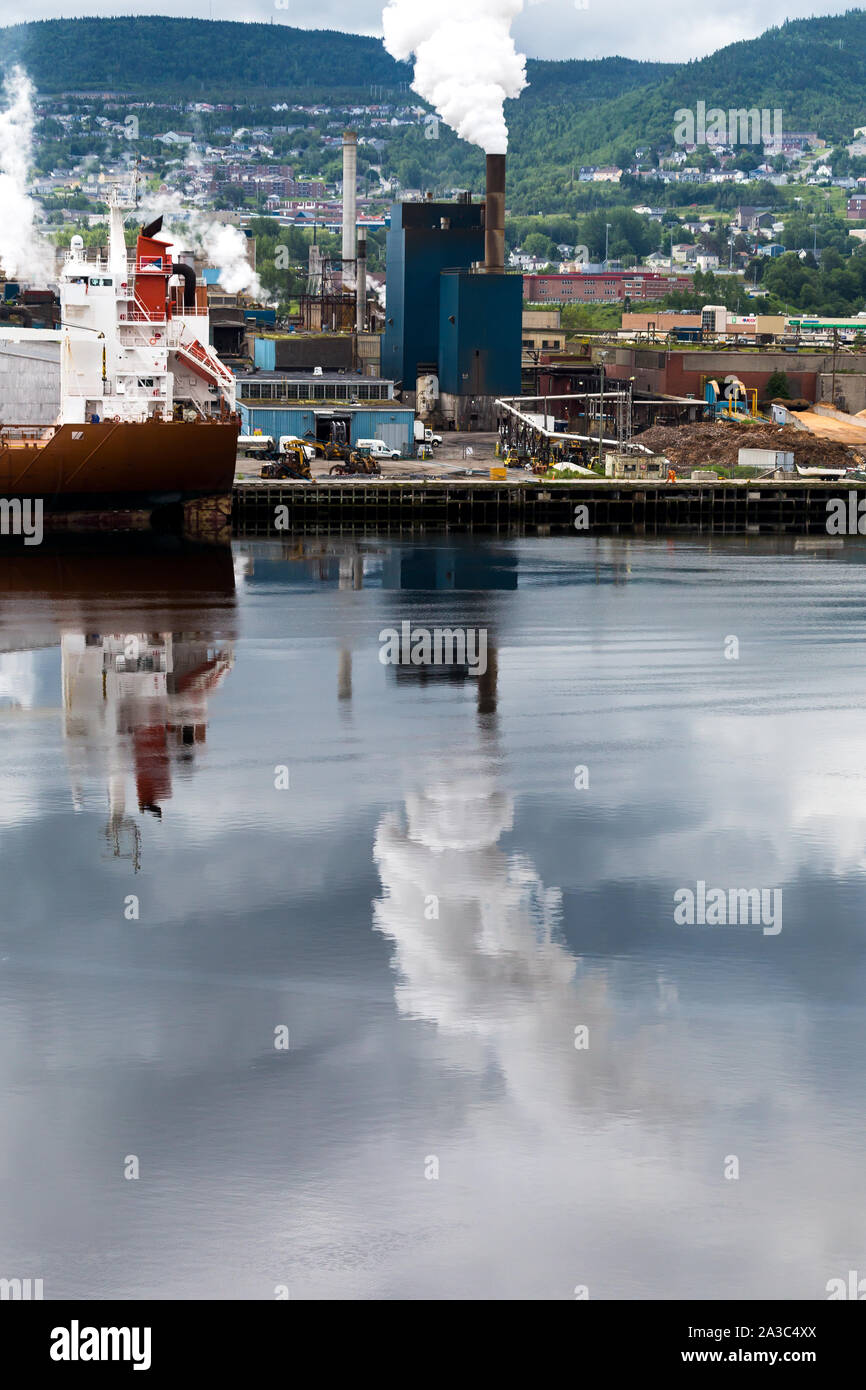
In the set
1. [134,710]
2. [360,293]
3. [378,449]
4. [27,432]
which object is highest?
[360,293]

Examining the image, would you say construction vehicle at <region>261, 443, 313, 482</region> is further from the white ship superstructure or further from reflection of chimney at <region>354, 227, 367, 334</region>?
reflection of chimney at <region>354, 227, 367, 334</region>

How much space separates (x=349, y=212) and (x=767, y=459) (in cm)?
5649

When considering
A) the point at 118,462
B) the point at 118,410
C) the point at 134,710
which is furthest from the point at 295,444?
the point at 134,710

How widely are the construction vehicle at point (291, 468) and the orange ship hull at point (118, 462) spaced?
24.5ft

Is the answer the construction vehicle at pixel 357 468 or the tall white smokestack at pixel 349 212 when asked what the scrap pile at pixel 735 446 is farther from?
the tall white smokestack at pixel 349 212

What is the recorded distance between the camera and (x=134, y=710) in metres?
35.8

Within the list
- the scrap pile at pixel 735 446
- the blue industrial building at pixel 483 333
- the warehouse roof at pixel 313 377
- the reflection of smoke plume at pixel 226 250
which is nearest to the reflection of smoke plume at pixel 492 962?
the scrap pile at pixel 735 446

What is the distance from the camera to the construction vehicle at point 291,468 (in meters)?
67.6

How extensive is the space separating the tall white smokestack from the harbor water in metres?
76.3

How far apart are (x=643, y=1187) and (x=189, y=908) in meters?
9.39

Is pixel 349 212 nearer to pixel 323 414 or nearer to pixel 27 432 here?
pixel 323 414

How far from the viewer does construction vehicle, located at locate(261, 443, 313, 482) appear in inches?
2660

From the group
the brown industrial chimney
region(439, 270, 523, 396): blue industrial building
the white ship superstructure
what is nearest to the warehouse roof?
region(439, 270, 523, 396): blue industrial building
